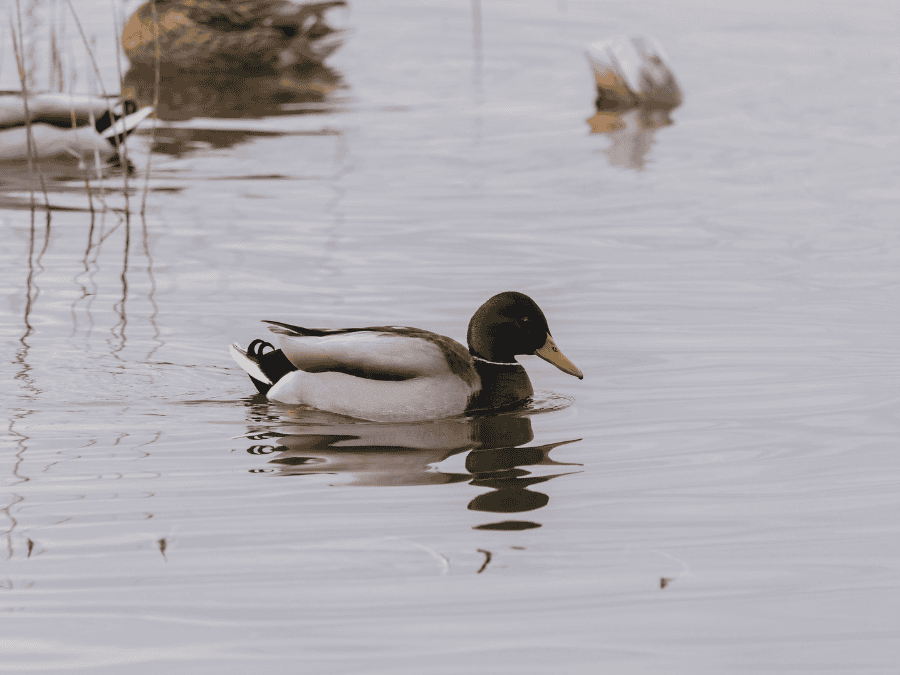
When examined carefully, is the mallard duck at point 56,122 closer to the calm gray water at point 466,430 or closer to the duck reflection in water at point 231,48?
the calm gray water at point 466,430

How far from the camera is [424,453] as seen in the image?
4914mm

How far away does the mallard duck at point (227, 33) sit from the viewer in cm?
1619

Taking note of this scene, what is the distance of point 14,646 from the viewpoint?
3.37 metres

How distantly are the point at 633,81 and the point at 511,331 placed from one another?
958 cm

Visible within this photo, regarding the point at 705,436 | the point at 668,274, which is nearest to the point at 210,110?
the point at 668,274

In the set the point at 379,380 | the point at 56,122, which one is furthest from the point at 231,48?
the point at 379,380

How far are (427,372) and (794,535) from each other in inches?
59.2

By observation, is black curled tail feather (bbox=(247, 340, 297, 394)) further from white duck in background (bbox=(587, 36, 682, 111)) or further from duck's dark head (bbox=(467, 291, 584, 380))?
white duck in background (bbox=(587, 36, 682, 111))

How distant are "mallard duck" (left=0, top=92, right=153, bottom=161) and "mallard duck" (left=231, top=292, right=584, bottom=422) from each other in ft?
18.2

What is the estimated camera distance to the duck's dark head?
550cm

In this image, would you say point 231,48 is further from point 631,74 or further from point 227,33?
point 631,74

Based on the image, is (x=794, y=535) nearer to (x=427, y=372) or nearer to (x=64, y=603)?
(x=427, y=372)

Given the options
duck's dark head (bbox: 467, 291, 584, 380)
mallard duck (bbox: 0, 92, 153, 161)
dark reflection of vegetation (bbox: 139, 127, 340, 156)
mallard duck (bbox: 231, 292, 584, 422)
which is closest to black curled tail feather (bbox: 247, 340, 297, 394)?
mallard duck (bbox: 231, 292, 584, 422)

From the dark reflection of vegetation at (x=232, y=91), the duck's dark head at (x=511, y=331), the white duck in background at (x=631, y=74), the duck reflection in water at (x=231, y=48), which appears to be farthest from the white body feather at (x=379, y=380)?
the duck reflection in water at (x=231, y=48)
